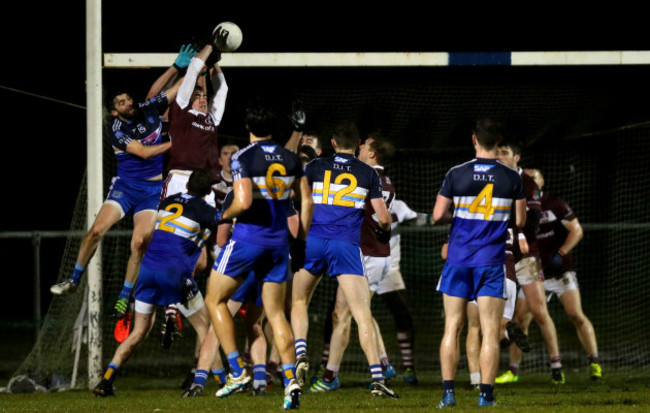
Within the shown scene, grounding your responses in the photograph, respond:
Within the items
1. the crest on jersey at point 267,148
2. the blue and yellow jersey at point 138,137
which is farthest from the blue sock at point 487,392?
the blue and yellow jersey at point 138,137

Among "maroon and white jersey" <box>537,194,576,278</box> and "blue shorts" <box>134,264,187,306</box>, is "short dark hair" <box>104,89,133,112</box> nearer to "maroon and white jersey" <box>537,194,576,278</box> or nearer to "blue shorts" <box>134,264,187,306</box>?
"blue shorts" <box>134,264,187,306</box>

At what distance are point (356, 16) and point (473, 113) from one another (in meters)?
12.3

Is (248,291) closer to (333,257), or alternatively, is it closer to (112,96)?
(333,257)

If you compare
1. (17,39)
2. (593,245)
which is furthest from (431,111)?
(17,39)

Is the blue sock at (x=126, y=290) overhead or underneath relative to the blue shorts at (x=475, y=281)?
underneath

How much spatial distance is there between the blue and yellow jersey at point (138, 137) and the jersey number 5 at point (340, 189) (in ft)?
8.10

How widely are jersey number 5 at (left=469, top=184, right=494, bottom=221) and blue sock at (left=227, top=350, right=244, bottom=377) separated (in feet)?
7.72

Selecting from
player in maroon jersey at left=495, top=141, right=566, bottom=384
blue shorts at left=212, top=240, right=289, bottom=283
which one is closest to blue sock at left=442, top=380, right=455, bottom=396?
blue shorts at left=212, top=240, right=289, bottom=283

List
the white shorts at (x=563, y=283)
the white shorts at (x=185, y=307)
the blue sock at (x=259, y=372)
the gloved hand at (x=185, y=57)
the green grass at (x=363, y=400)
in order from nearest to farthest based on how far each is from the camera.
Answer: the green grass at (x=363, y=400)
the blue sock at (x=259, y=372)
the white shorts at (x=185, y=307)
the gloved hand at (x=185, y=57)
the white shorts at (x=563, y=283)

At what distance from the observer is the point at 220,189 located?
1280 cm

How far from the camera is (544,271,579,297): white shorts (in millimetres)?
13430

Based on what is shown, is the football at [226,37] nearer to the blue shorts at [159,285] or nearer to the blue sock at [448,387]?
the blue shorts at [159,285]

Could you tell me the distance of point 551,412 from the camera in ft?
28.4

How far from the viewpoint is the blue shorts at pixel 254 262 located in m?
8.82
